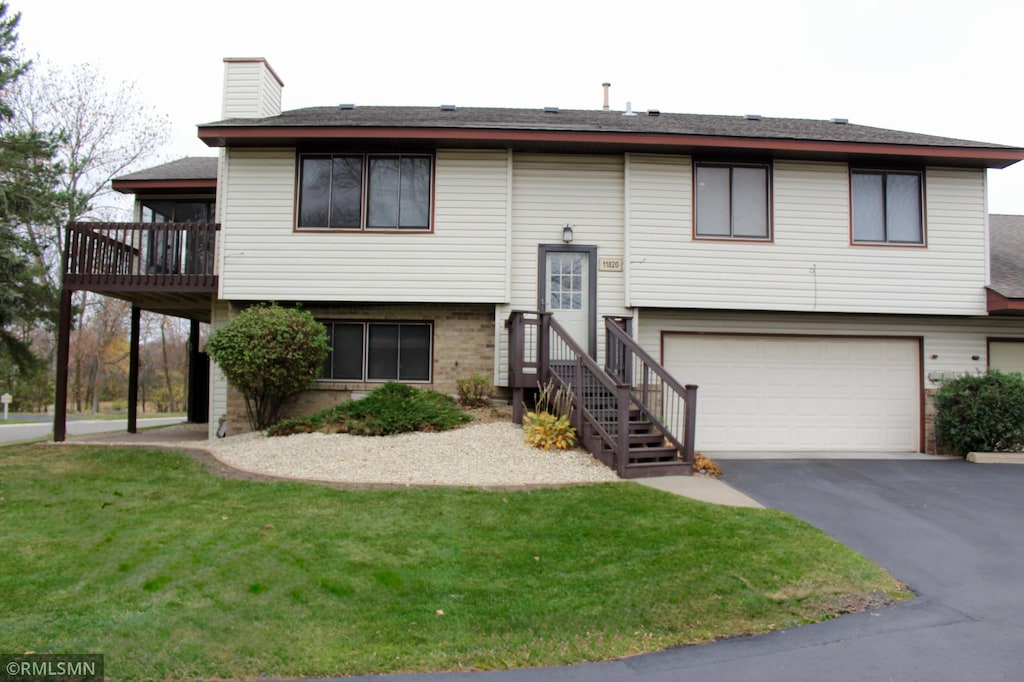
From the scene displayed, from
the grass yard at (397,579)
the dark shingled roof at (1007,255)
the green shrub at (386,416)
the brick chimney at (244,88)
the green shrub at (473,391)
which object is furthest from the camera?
the brick chimney at (244,88)

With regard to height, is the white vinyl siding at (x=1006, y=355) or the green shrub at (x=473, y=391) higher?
the white vinyl siding at (x=1006, y=355)

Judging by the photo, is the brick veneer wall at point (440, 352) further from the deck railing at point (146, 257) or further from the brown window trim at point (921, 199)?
the brown window trim at point (921, 199)

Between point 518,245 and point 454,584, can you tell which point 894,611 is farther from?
point 518,245

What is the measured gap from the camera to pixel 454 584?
539 centimetres

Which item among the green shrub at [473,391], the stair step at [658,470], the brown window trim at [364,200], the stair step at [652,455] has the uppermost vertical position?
the brown window trim at [364,200]

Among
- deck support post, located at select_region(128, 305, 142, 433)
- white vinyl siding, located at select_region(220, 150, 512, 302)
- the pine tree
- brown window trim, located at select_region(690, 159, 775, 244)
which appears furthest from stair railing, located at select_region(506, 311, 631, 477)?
the pine tree

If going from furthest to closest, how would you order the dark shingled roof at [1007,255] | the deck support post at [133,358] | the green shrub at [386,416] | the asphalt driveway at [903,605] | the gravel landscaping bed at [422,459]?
the deck support post at [133,358] < the dark shingled roof at [1007,255] < the green shrub at [386,416] < the gravel landscaping bed at [422,459] < the asphalt driveway at [903,605]

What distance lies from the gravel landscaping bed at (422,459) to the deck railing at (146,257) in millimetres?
3712

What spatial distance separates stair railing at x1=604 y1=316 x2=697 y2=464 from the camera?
368 inches

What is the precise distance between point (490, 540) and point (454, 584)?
0.97 meters

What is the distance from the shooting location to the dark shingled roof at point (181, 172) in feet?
49.6

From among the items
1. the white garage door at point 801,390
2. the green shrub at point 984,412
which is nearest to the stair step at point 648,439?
the white garage door at point 801,390

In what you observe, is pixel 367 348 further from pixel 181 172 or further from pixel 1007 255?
pixel 1007 255

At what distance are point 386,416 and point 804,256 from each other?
312 inches
